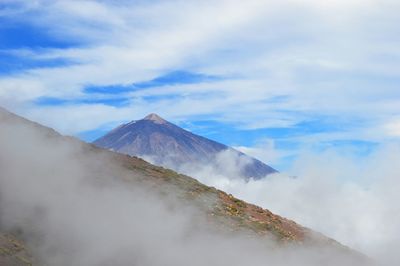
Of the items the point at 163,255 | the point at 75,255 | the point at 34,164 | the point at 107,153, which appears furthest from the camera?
the point at 107,153

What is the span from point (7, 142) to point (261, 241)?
87.8ft

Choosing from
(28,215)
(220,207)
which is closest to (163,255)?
(28,215)

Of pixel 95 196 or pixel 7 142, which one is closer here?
pixel 95 196

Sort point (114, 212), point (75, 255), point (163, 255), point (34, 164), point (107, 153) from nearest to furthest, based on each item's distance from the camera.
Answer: point (75, 255), point (163, 255), point (114, 212), point (34, 164), point (107, 153)

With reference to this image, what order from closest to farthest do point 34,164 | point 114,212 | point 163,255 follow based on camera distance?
point 163,255 → point 114,212 → point 34,164

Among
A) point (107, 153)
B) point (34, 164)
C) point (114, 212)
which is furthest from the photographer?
point (107, 153)

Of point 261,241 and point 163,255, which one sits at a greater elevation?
point 261,241

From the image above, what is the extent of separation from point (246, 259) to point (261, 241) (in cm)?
536

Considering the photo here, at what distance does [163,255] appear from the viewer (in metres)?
47.5

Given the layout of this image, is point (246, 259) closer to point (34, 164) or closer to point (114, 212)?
point (114, 212)

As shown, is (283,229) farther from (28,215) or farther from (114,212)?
(28,215)

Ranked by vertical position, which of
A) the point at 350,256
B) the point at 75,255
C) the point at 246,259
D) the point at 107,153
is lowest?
the point at 75,255

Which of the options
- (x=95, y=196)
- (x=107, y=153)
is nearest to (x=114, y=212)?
(x=95, y=196)

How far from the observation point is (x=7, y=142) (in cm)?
6038
